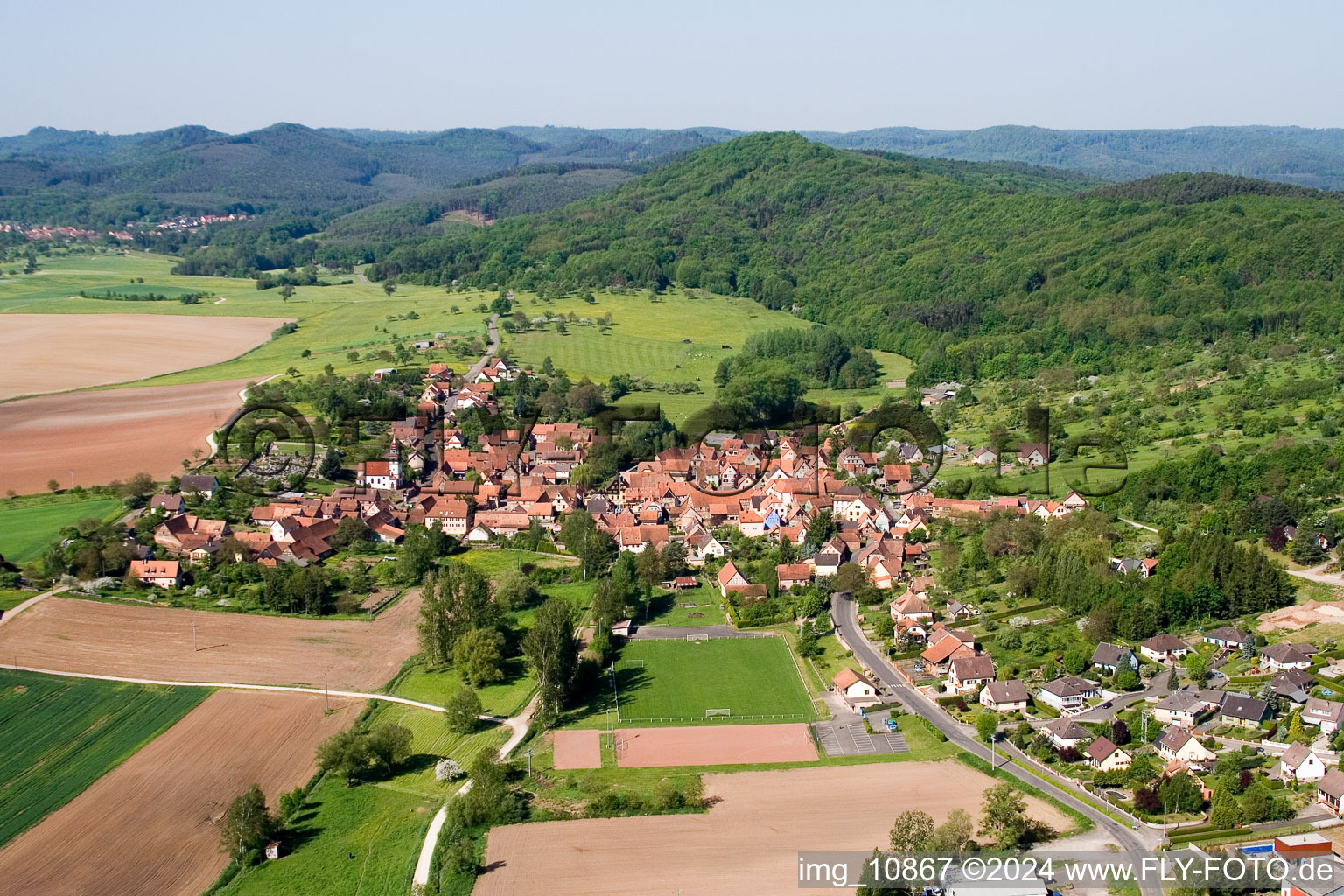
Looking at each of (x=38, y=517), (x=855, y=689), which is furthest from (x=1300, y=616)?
(x=38, y=517)

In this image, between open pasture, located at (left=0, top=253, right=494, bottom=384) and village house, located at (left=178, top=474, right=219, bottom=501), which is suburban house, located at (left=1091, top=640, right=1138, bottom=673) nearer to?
village house, located at (left=178, top=474, right=219, bottom=501)

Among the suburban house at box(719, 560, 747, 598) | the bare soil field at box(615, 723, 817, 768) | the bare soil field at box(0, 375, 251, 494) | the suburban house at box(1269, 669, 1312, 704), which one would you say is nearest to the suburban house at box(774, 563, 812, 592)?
the suburban house at box(719, 560, 747, 598)

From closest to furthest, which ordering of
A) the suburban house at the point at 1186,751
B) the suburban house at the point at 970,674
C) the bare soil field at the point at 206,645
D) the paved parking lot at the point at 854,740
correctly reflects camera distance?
the suburban house at the point at 1186,751
the paved parking lot at the point at 854,740
the suburban house at the point at 970,674
the bare soil field at the point at 206,645

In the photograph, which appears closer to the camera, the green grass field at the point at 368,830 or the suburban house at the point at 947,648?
the green grass field at the point at 368,830

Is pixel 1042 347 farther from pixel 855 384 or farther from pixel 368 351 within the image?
pixel 368 351

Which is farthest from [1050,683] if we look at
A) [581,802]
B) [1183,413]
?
[1183,413]

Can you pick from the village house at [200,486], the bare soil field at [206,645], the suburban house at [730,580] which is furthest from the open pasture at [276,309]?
the suburban house at [730,580]

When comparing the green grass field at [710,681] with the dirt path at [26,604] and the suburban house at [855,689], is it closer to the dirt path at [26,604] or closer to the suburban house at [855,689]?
the suburban house at [855,689]

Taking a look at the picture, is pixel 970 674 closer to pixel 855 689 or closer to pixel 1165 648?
pixel 855 689
